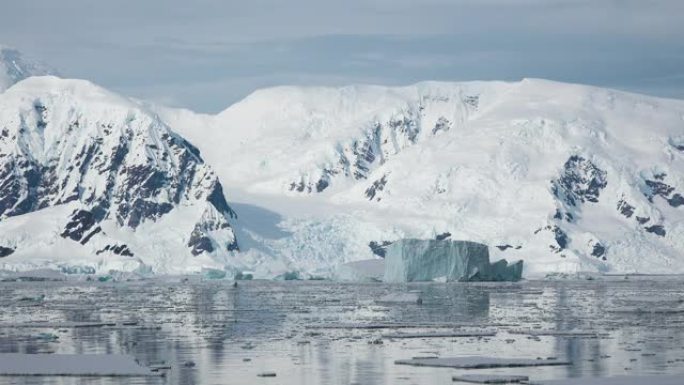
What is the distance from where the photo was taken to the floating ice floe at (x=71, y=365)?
51906mm

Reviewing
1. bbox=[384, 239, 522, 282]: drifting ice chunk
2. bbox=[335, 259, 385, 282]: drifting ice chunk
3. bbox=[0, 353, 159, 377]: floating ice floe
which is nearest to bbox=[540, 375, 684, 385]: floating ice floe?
bbox=[0, 353, 159, 377]: floating ice floe

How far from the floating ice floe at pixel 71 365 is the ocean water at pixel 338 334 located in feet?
3.10

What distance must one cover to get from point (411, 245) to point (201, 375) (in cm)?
10331

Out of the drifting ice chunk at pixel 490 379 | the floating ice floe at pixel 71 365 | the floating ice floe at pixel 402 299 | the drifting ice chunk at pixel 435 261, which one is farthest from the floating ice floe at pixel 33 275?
the drifting ice chunk at pixel 490 379

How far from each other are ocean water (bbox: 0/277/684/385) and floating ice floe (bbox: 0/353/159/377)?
945 millimetres

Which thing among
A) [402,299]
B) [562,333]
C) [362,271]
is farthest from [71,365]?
[362,271]

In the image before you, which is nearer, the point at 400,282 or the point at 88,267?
the point at 400,282

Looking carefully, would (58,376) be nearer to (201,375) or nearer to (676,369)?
(201,375)

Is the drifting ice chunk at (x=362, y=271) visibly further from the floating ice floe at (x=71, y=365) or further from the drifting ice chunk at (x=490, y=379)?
the drifting ice chunk at (x=490, y=379)

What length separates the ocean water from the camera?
5359 cm

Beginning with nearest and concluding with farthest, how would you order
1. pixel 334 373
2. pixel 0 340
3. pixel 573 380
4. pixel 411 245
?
pixel 573 380
pixel 334 373
pixel 0 340
pixel 411 245

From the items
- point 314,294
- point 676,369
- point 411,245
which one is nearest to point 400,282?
point 411,245

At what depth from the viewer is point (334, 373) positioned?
175ft

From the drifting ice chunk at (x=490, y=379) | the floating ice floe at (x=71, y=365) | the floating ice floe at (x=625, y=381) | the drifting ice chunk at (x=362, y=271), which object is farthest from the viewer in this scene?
the drifting ice chunk at (x=362, y=271)
